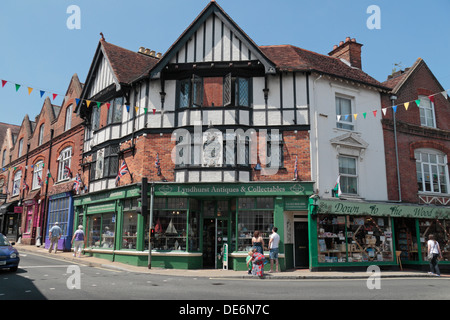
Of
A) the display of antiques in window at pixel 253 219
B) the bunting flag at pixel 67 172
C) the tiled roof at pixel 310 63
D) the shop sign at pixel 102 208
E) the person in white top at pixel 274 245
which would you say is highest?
the tiled roof at pixel 310 63

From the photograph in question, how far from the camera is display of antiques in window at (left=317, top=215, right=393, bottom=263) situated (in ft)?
49.3

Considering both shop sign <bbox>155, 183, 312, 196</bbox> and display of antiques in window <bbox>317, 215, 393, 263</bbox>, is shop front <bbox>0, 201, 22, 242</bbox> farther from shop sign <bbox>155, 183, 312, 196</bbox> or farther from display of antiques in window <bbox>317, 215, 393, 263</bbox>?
display of antiques in window <bbox>317, 215, 393, 263</bbox>

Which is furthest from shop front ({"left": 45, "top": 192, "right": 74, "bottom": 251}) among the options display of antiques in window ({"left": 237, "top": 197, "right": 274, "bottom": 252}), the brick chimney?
the brick chimney

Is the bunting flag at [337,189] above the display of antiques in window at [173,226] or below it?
above

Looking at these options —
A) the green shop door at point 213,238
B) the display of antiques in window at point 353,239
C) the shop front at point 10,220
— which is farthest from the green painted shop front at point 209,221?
the shop front at point 10,220

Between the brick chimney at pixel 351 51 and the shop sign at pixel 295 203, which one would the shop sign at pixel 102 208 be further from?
the brick chimney at pixel 351 51

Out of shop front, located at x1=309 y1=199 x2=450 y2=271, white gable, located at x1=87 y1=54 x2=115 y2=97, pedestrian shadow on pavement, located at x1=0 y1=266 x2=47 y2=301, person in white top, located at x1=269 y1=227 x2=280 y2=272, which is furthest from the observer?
white gable, located at x1=87 y1=54 x2=115 y2=97

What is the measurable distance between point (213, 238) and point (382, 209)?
7.42 metres

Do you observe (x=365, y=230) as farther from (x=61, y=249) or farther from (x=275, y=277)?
(x=61, y=249)

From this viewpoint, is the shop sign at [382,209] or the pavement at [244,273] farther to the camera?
the shop sign at [382,209]

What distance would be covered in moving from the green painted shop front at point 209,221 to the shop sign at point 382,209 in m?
0.94

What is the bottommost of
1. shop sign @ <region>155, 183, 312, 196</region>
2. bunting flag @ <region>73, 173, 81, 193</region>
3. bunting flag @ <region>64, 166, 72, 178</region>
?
shop sign @ <region>155, 183, 312, 196</region>

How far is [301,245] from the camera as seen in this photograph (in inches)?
614

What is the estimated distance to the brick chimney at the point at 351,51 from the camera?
20047mm
